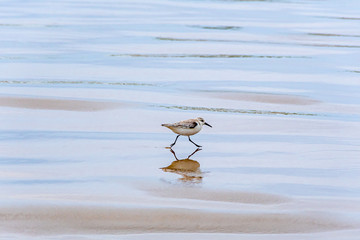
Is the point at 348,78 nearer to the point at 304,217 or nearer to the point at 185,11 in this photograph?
the point at 304,217

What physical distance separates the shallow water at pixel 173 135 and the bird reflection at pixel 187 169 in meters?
0.01

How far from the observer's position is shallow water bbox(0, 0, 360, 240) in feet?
24.7

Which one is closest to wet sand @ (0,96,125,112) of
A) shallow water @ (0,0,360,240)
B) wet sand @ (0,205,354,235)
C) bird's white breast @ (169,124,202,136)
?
shallow water @ (0,0,360,240)

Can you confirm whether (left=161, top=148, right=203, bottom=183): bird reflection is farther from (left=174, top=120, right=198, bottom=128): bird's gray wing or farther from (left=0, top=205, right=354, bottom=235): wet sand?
(left=0, top=205, right=354, bottom=235): wet sand

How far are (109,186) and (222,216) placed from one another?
54.0 inches

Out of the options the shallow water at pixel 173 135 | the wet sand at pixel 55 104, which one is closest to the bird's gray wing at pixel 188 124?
the shallow water at pixel 173 135

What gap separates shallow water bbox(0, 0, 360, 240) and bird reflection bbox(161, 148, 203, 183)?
0.01m

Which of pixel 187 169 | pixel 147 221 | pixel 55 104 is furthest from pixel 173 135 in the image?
pixel 147 221

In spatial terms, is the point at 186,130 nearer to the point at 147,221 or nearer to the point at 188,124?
the point at 188,124

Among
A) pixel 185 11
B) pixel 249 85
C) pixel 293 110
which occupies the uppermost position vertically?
pixel 185 11

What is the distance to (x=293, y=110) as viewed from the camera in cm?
1265

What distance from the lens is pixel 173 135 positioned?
35.7 ft

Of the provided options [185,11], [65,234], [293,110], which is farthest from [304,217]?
[185,11]

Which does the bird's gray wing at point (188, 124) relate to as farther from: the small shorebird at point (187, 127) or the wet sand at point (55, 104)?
the wet sand at point (55, 104)
